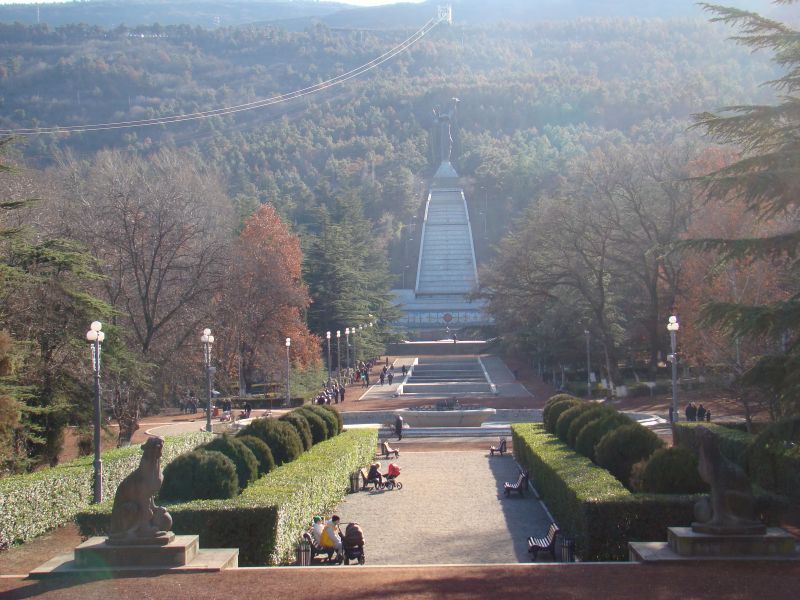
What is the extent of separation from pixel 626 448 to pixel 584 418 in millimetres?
3907

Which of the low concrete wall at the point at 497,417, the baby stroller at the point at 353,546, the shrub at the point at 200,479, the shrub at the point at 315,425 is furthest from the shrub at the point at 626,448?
the low concrete wall at the point at 497,417

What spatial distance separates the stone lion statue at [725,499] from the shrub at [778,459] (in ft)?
1.54

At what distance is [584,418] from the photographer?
62.8ft

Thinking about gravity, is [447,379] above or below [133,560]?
above

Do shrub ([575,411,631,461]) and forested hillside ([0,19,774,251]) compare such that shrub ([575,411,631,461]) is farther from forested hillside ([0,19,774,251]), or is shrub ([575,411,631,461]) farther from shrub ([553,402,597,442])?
forested hillside ([0,19,774,251])

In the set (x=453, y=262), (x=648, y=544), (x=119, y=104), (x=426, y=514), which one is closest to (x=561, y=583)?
(x=648, y=544)

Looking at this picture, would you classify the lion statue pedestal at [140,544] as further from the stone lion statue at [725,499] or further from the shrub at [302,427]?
the shrub at [302,427]

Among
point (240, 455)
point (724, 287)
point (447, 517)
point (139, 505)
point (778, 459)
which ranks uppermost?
point (724, 287)

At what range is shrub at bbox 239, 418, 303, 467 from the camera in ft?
58.5

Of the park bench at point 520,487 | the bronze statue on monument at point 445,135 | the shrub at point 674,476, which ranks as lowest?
the park bench at point 520,487

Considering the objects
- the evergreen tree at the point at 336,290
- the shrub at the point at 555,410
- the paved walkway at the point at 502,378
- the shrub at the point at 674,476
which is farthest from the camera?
the evergreen tree at the point at 336,290

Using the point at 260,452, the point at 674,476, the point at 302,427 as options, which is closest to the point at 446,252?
the point at 302,427

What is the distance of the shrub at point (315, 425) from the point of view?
22234 mm

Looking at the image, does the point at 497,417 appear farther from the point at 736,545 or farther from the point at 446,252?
the point at 446,252
